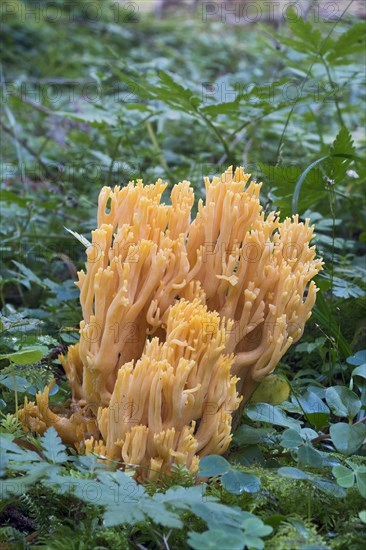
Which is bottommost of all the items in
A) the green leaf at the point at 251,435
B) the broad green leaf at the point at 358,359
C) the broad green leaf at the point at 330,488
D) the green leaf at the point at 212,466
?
the green leaf at the point at 251,435

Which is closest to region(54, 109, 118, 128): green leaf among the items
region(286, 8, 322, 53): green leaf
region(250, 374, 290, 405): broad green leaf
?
region(286, 8, 322, 53): green leaf

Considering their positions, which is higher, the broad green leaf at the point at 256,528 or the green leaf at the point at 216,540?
the green leaf at the point at 216,540

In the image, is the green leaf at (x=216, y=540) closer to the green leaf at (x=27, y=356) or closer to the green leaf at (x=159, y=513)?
the green leaf at (x=159, y=513)

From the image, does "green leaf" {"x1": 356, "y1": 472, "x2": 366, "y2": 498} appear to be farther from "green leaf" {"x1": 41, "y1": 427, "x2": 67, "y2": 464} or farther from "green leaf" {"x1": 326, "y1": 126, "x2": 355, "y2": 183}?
"green leaf" {"x1": 326, "y1": 126, "x2": 355, "y2": 183}

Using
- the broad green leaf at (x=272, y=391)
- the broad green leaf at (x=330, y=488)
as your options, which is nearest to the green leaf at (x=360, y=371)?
the broad green leaf at (x=272, y=391)

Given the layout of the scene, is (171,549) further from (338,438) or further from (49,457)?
(338,438)

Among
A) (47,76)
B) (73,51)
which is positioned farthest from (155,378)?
(73,51)
